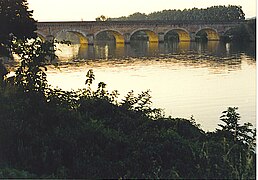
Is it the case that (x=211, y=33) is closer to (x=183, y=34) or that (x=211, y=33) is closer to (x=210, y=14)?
(x=183, y=34)

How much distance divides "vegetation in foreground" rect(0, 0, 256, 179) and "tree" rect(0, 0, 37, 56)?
1965mm

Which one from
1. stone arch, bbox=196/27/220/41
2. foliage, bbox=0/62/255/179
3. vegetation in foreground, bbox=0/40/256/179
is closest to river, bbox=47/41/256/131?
vegetation in foreground, bbox=0/40/256/179

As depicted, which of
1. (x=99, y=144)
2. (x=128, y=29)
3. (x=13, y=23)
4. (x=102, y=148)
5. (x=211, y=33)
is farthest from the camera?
(x=211, y=33)

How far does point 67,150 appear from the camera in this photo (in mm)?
6594

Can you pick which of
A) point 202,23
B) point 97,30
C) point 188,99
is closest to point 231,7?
point 202,23

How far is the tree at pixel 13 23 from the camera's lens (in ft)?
35.9

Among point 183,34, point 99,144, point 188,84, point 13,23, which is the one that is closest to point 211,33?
point 183,34

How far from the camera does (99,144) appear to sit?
6.91m

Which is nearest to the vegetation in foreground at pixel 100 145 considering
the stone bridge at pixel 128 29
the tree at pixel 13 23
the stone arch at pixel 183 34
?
the tree at pixel 13 23

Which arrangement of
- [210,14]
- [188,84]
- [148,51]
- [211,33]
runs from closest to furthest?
[188,84] < [148,51] < [211,33] < [210,14]

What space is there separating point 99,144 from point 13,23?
528 cm

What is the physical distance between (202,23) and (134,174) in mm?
64220

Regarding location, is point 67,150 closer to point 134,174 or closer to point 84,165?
point 84,165

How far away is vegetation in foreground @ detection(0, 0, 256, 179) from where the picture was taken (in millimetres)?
5879
